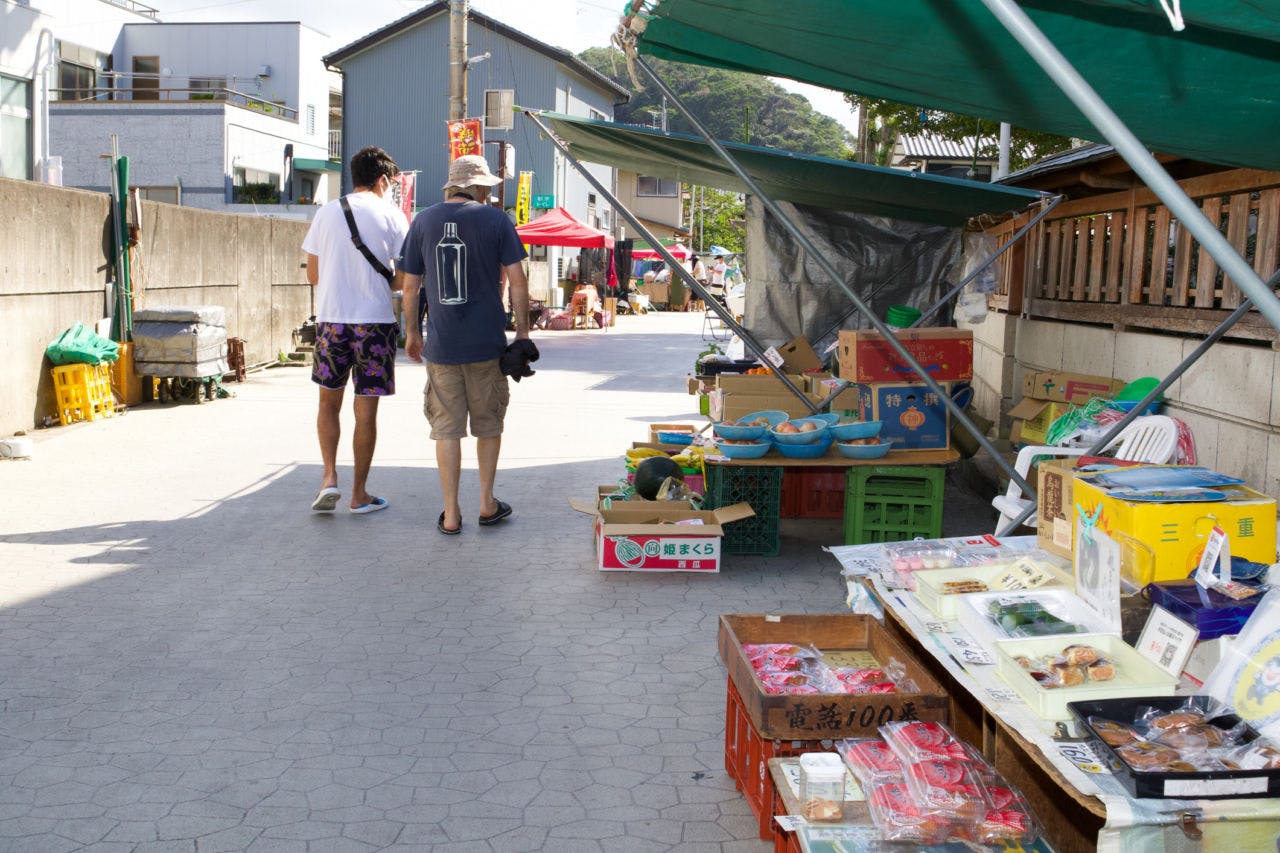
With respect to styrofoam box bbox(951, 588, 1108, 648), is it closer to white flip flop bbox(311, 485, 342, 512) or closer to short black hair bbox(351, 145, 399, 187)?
white flip flop bbox(311, 485, 342, 512)

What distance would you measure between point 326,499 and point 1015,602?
16.7ft

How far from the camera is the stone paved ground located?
3.51m

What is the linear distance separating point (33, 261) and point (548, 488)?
5.36m

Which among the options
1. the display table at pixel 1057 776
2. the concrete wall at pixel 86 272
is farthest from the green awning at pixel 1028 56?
the concrete wall at pixel 86 272

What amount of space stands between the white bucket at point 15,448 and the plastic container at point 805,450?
19.7 ft

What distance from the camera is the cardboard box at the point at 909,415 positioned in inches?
275

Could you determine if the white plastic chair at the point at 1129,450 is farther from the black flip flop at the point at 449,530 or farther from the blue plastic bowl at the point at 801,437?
the black flip flop at the point at 449,530

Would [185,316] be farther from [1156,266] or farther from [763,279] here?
[1156,266]

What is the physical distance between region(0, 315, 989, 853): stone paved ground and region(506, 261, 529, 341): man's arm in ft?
4.18

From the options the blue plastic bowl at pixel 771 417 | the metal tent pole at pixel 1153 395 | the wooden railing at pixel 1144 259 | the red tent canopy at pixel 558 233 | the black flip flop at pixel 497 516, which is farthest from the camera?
the red tent canopy at pixel 558 233

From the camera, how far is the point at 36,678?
454 cm

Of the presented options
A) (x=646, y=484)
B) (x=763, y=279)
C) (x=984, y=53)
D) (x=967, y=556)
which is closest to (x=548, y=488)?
(x=646, y=484)

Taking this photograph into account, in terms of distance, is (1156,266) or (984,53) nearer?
(984,53)

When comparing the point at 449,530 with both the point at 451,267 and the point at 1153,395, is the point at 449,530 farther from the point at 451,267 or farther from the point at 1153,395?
the point at 1153,395
